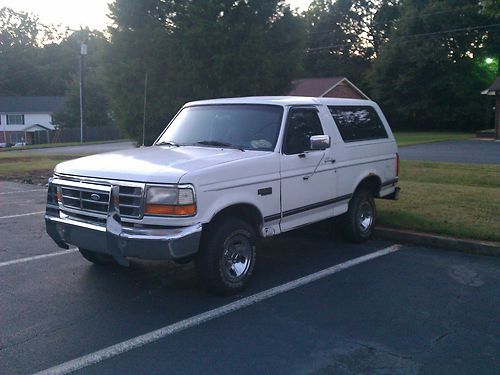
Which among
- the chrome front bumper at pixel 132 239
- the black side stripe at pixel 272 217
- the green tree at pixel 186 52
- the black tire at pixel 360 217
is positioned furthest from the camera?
the green tree at pixel 186 52

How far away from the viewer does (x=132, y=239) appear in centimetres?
518

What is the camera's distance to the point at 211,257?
5469 mm

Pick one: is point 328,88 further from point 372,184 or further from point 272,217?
point 272,217

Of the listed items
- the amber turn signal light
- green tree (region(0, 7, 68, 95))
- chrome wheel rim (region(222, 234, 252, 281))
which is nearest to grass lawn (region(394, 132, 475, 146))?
chrome wheel rim (region(222, 234, 252, 281))

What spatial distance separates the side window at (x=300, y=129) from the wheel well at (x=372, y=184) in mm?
1288

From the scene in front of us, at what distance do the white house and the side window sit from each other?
A: 70.8 metres

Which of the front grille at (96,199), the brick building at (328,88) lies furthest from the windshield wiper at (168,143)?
the brick building at (328,88)

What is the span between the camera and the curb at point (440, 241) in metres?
7.34

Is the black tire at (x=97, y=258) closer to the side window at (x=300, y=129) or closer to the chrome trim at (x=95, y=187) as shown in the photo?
the chrome trim at (x=95, y=187)

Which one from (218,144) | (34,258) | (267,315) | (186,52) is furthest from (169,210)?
(186,52)

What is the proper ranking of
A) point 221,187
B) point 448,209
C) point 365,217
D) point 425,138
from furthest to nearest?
point 425,138 < point 448,209 < point 365,217 < point 221,187

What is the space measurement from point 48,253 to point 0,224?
2.48 m

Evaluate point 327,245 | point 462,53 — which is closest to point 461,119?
point 462,53

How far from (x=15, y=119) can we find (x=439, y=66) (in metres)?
53.8
